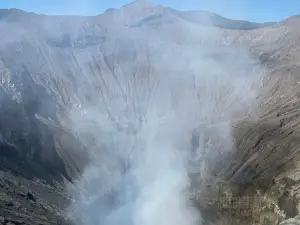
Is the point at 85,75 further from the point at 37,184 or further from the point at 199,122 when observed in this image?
the point at 37,184

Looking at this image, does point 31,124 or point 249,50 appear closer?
point 31,124

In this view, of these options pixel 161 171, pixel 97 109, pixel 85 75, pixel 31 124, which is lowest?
pixel 161 171

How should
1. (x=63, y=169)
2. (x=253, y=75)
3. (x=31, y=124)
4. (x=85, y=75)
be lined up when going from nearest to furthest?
(x=63, y=169) → (x=31, y=124) → (x=253, y=75) → (x=85, y=75)

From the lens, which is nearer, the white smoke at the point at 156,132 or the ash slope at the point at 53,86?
the white smoke at the point at 156,132

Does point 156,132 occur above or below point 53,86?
below

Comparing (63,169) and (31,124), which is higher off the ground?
(31,124)

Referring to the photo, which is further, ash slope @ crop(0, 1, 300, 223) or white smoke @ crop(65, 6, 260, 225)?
ash slope @ crop(0, 1, 300, 223)

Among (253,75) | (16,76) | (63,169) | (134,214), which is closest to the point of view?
(134,214)

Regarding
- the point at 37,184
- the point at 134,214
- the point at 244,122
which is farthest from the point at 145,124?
the point at 37,184

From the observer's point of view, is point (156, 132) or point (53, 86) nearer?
point (156, 132)
